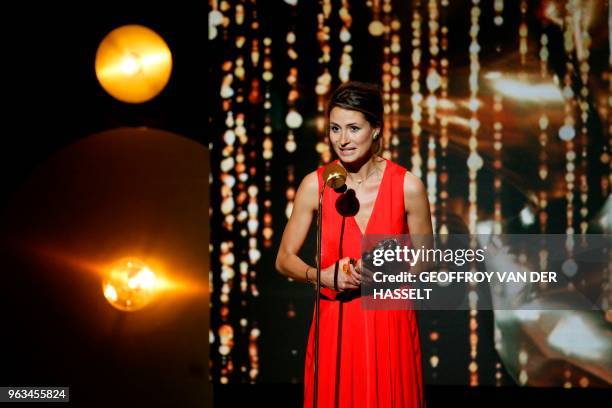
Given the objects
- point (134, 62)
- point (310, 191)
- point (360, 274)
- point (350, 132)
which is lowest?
point (360, 274)

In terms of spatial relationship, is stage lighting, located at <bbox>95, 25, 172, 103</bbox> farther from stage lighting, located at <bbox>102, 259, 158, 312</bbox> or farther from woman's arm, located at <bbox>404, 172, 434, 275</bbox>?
woman's arm, located at <bbox>404, 172, 434, 275</bbox>

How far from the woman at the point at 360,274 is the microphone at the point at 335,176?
259 mm

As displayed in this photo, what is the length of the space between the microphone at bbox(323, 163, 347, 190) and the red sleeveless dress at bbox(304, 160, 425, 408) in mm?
274

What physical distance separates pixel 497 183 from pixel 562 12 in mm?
837

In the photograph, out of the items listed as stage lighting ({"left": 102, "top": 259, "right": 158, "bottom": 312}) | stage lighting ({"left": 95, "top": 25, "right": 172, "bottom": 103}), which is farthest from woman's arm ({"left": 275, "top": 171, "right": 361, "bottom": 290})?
stage lighting ({"left": 95, "top": 25, "right": 172, "bottom": 103})

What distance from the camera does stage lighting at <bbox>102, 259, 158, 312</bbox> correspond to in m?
3.34

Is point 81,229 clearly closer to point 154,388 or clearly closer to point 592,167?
point 154,388

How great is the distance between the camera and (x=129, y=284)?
335 centimetres

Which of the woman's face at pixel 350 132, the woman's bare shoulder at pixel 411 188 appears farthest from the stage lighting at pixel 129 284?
the woman's bare shoulder at pixel 411 188

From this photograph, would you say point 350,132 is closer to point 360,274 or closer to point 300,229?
point 300,229

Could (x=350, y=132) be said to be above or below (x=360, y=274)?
above

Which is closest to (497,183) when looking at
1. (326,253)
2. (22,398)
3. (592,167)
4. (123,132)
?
(592,167)

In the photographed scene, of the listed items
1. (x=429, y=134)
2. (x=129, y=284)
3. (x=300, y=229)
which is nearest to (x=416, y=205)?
(x=300, y=229)

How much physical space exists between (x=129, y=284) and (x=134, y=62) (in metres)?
1.10
